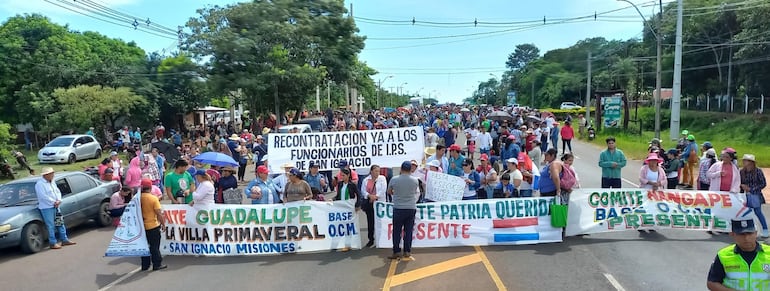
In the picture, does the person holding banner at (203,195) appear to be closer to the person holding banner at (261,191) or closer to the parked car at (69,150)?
the person holding banner at (261,191)

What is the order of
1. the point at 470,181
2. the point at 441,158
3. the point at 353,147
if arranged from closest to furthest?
the point at 470,181
the point at 353,147
the point at 441,158

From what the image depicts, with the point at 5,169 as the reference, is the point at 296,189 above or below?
above

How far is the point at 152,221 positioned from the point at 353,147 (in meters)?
3.83

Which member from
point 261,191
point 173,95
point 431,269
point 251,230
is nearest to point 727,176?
point 431,269


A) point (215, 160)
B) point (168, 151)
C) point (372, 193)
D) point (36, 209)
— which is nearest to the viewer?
point (372, 193)

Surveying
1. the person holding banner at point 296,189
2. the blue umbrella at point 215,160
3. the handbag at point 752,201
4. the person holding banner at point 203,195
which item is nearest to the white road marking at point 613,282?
the handbag at point 752,201

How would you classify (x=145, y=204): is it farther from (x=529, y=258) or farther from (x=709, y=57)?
(x=709, y=57)

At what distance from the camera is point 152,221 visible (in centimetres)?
805

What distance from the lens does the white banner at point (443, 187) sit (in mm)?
9523

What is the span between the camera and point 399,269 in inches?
309

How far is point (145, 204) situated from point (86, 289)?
1345 mm

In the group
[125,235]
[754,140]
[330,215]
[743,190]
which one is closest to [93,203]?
[125,235]

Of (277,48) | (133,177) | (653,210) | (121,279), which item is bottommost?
(121,279)

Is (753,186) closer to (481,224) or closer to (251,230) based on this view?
(481,224)
